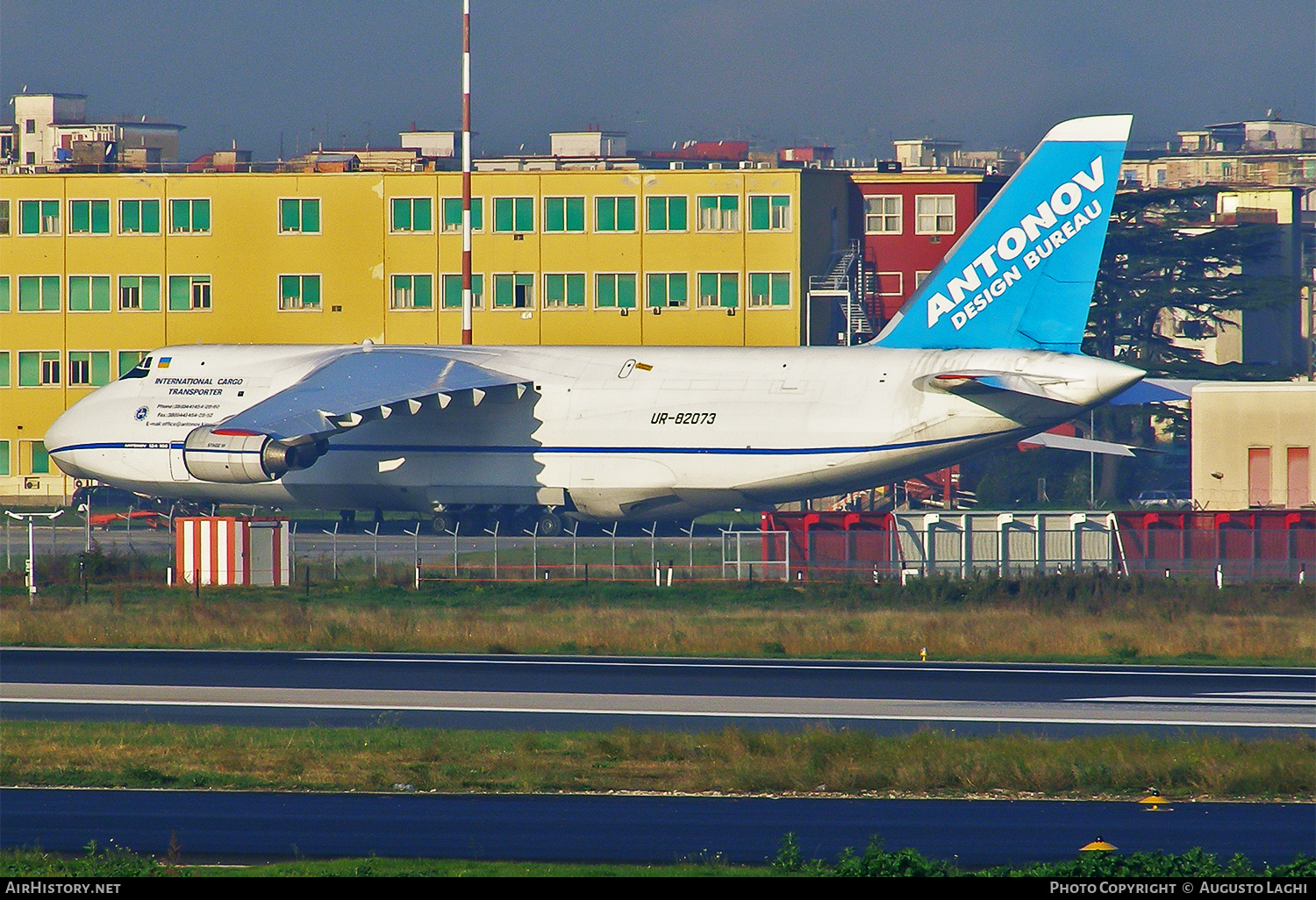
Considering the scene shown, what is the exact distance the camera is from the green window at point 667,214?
6341cm

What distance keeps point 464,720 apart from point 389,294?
45.0 metres

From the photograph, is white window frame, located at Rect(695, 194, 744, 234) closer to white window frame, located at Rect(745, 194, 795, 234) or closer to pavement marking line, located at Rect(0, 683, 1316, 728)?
white window frame, located at Rect(745, 194, 795, 234)

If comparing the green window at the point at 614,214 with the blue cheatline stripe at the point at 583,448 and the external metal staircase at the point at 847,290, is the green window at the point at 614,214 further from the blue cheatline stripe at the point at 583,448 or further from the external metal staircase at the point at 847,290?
the blue cheatline stripe at the point at 583,448

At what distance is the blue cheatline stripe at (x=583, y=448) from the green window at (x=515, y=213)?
70.6ft

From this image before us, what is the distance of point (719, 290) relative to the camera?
63.9m

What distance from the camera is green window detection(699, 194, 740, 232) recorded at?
63281 mm

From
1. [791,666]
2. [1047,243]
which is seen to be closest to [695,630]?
[791,666]

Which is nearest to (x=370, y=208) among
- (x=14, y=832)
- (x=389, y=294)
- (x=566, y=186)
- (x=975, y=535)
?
(x=389, y=294)

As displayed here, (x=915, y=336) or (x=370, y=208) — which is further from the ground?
(x=370, y=208)

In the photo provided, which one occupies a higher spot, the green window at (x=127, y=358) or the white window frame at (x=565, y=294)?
the white window frame at (x=565, y=294)

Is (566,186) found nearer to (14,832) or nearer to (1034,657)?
(1034,657)

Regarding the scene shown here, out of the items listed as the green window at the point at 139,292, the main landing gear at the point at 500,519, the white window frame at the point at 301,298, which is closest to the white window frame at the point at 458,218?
the white window frame at the point at 301,298

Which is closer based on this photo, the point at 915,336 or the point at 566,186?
the point at 915,336

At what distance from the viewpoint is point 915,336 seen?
139ft
